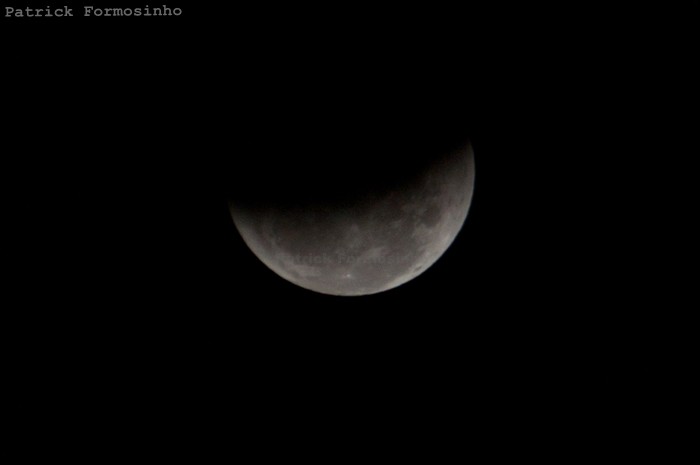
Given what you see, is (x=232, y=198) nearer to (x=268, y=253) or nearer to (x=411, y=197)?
(x=268, y=253)

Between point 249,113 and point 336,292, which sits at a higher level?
point 249,113

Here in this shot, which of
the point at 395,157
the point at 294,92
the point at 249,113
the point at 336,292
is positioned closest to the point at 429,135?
the point at 395,157

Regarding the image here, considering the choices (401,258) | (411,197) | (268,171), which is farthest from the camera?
(401,258)

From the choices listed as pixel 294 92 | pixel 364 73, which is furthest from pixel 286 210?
pixel 364 73

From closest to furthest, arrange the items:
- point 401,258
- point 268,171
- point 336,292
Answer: point 268,171 < point 401,258 < point 336,292

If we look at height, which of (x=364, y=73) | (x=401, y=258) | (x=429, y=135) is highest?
(x=364, y=73)

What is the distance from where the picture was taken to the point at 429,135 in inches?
129

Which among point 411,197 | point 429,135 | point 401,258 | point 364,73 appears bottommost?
point 401,258

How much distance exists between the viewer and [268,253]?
3756 millimetres

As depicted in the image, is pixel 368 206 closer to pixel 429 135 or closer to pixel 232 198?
pixel 429 135

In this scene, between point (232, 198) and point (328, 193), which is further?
point (232, 198)

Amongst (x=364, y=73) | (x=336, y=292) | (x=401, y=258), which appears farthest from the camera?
(x=336, y=292)

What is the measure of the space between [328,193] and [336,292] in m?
1.03

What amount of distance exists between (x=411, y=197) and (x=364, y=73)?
0.92 metres
